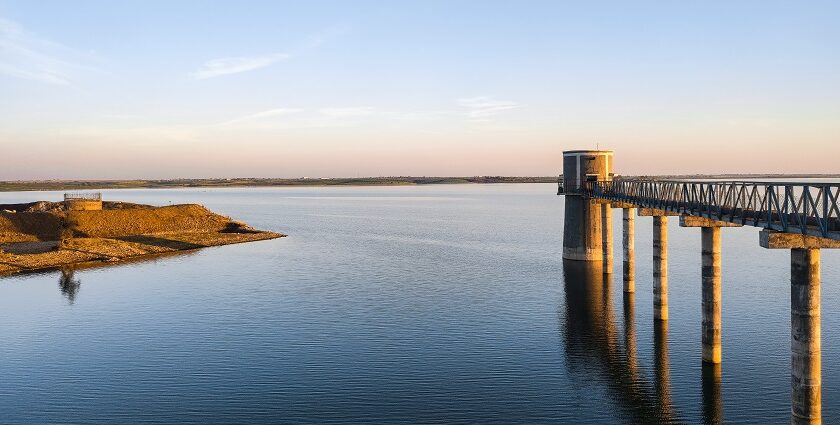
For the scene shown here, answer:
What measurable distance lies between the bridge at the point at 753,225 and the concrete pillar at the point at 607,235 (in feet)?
0.35

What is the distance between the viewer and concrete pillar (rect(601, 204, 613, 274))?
7169cm

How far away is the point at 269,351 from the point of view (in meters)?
44.6

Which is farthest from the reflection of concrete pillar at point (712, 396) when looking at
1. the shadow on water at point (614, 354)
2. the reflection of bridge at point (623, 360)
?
the shadow on water at point (614, 354)

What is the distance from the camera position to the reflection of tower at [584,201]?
7425 cm

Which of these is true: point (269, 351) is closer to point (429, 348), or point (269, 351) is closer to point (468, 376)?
point (429, 348)

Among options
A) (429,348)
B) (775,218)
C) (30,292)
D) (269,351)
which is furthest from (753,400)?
(30,292)

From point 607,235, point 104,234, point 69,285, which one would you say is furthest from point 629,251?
point 104,234

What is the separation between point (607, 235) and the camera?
73.5 m

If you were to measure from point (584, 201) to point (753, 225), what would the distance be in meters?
42.6

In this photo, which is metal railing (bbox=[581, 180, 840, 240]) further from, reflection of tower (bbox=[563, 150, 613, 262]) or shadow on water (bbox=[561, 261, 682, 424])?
reflection of tower (bbox=[563, 150, 613, 262])

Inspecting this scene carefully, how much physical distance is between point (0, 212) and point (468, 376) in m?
95.1

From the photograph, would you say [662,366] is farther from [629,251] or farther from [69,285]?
[69,285]

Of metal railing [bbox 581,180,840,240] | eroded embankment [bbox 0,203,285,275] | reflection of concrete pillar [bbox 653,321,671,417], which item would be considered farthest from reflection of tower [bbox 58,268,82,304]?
metal railing [bbox 581,180,840,240]

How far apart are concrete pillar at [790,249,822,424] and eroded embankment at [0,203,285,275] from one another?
260 ft
